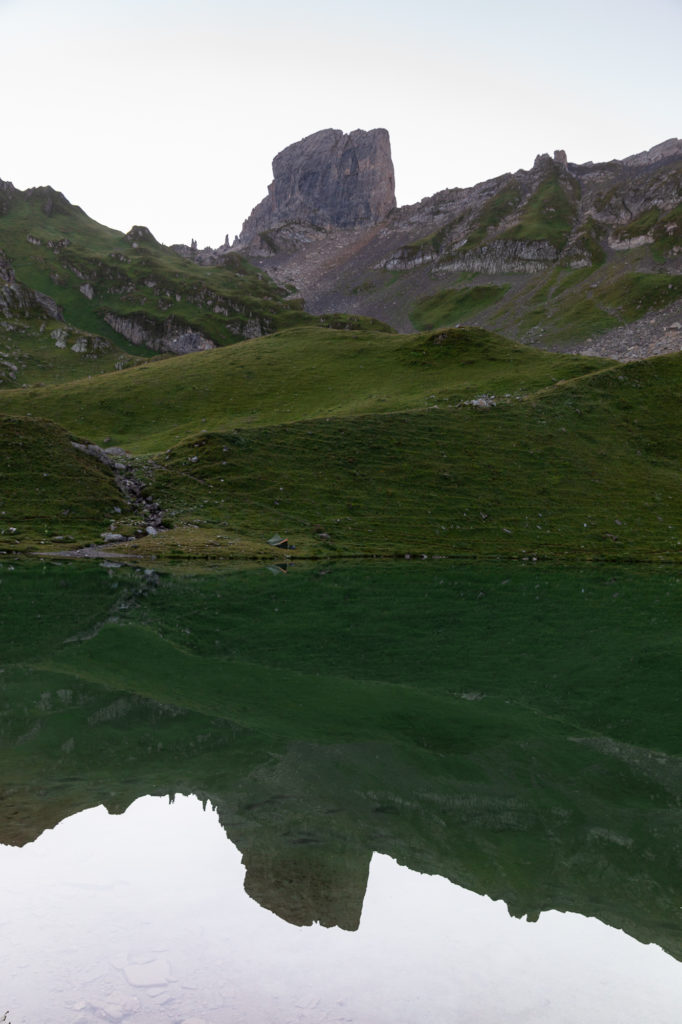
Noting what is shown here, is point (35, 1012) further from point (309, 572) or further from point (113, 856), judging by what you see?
point (309, 572)

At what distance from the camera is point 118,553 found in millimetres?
64625

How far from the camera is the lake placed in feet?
37.4

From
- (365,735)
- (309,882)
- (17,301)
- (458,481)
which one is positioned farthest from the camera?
(17,301)

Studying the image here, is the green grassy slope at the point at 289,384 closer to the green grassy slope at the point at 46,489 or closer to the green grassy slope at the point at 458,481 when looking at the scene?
the green grassy slope at the point at 458,481

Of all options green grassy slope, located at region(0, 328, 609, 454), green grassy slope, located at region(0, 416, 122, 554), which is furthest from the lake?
green grassy slope, located at region(0, 328, 609, 454)

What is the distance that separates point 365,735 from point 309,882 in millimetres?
10268

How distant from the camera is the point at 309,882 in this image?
46.8 feet

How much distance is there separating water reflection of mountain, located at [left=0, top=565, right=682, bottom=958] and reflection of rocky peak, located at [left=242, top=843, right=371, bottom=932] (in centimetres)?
4

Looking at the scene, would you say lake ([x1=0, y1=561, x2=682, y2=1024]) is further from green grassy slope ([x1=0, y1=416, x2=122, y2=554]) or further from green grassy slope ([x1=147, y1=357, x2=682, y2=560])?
green grassy slope ([x1=147, y1=357, x2=682, y2=560])

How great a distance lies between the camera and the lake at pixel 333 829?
11414 millimetres

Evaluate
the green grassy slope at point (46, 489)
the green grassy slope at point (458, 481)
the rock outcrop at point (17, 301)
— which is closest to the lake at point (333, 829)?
the green grassy slope at point (46, 489)

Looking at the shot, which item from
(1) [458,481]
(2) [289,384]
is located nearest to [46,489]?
(1) [458,481]

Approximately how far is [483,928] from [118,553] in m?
56.0

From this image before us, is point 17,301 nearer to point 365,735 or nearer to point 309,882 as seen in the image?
point 365,735
